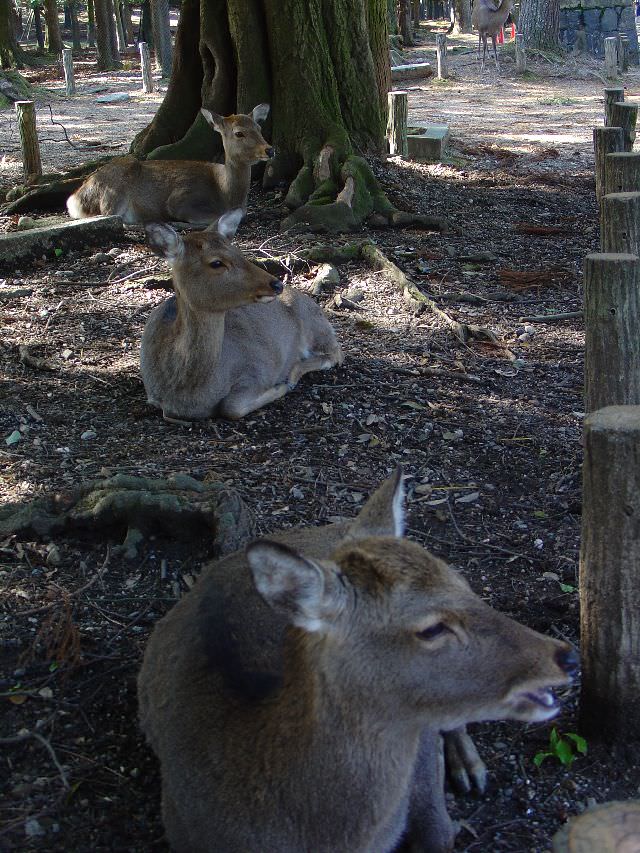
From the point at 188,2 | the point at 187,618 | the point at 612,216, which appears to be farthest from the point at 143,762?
the point at 188,2

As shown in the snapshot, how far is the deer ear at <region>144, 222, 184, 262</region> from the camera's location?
6617 mm

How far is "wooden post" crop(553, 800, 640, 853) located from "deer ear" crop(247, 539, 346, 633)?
80 centimetres

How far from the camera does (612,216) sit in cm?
586

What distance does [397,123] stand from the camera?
13.6 metres

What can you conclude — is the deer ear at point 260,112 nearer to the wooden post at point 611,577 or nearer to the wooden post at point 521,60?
the wooden post at point 611,577

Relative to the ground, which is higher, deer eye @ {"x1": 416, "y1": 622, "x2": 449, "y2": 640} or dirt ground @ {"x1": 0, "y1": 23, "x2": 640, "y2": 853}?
deer eye @ {"x1": 416, "y1": 622, "x2": 449, "y2": 640}

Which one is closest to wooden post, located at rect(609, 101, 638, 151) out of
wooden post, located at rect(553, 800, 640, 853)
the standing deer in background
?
wooden post, located at rect(553, 800, 640, 853)

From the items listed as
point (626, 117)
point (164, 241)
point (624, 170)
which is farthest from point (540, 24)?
point (164, 241)

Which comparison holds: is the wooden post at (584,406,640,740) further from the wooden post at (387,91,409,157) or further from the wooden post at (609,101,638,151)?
the wooden post at (387,91,409,157)

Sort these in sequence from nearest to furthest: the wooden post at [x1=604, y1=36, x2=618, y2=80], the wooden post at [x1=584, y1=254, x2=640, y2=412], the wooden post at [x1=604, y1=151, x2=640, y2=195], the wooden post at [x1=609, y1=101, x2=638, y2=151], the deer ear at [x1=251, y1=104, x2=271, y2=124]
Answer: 1. the wooden post at [x1=584, y1=254, x2=640, y2=412]
2. the wooden post at [x1=604, y1=151, x2=640, y2=195]
3. the wooden post at [x1=609, y1=101, x2=638, y2=151]
4. the deer ear at [x1=251, y1=104, x2=271, y2=124]
5. the wooden post at [x1=604, y1=36, x2=618, y2=80]

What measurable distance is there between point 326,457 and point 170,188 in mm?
6622

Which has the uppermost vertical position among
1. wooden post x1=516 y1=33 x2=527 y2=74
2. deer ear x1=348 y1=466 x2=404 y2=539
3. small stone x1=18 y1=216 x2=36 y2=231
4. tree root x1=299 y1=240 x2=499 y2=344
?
wooden post x1=516 y1=33 x2=527 y2=74

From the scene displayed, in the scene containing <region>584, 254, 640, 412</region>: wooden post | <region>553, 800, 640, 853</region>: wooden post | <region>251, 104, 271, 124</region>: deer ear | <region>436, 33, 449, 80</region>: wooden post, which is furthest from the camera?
<region>436, 33, 449, 80</region>: wooden post

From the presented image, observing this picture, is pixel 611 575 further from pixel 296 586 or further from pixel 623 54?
pixel 623 54
